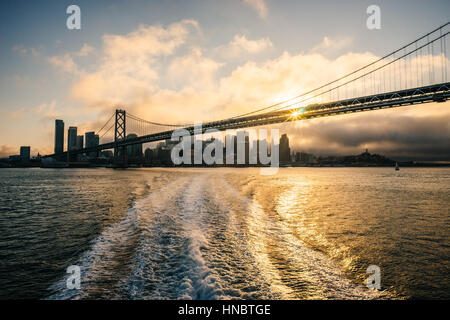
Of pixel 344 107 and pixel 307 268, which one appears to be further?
pixel 344 107

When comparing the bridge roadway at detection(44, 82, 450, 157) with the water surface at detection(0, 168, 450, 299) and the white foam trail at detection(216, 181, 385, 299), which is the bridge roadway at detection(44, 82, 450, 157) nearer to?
the water surface at detection(0, 168, 450, 299)

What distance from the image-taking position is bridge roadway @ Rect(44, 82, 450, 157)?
27.4 metres

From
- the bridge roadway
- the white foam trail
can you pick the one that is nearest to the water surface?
the white foam trail

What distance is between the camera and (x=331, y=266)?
11.1 ft

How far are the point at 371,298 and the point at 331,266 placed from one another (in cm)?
83

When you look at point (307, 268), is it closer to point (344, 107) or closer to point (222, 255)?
point (222, 255)

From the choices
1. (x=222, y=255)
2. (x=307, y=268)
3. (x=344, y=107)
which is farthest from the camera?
(x=344, y=107)

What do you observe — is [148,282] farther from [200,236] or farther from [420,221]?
[420,221]

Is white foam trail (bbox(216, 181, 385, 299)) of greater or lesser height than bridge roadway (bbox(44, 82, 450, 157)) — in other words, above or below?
below

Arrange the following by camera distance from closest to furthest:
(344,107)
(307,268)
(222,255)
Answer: (307,268) < (222,255) < (344,107)

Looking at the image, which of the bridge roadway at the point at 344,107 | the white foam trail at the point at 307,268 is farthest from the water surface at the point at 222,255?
the bridge roadway at the point at 344,107

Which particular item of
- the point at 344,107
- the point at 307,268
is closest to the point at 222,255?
the point at 307,268

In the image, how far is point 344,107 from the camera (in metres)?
34.8

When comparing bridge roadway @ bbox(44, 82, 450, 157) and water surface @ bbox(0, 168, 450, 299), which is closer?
water surface @ bbox(0, 168, 450, 299)
